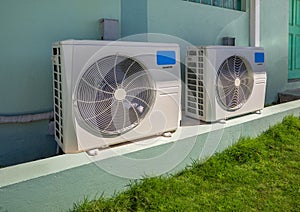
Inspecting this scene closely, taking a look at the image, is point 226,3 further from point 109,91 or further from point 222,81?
point 109,91

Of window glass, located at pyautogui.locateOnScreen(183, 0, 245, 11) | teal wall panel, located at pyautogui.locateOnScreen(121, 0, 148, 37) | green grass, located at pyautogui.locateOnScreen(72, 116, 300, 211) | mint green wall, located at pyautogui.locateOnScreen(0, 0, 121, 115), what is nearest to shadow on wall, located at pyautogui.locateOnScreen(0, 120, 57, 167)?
mint green wall, located at pyautogui.locateOnScreen(0, 0, 121, 115)

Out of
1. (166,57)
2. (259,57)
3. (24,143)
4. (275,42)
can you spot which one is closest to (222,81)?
(259,57)

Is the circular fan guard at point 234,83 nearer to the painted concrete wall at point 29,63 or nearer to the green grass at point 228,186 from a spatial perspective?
the green grass at point 228,186

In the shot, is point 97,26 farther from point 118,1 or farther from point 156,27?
point 156,27

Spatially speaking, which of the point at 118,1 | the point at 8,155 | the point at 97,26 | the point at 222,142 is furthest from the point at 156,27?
the point at 8,155

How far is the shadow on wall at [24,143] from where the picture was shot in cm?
205

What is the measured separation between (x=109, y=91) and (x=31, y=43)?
880 mm

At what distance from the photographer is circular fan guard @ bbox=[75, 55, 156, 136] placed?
1.62m

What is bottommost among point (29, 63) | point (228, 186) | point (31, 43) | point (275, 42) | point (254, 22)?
point (228, 186)

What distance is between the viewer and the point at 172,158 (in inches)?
81.3

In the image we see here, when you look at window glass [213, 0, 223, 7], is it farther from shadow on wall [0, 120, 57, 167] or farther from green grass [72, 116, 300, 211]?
shadow on wall [0, 120, 57, 167]

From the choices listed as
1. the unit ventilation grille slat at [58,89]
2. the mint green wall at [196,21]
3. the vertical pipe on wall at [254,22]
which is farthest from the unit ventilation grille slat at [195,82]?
the vertical pipe on wall at [254,22]

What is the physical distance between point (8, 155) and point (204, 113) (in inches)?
65.2

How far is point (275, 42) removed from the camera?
448 centimetres
